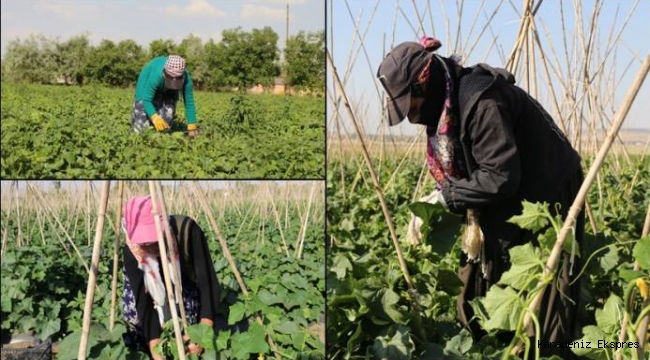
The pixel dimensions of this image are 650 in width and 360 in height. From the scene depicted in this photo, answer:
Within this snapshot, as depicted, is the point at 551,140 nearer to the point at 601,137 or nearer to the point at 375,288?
the point at 375,288

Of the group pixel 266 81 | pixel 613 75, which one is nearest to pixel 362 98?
pixel 613 75

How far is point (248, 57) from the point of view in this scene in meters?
12.1

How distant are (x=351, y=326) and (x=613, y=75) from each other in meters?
2.67

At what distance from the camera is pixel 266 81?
11.5 meters

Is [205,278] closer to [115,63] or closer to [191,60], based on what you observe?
[115,63]

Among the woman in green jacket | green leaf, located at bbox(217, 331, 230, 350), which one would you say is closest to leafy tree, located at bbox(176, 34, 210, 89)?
the woman in green jacket

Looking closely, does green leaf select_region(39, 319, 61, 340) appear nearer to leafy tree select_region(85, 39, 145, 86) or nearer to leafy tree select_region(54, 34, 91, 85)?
leafy tree select_region(85, 39, 145, 86)

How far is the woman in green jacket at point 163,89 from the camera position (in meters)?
3.64

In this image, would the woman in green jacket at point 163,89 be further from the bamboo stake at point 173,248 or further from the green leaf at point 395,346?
the green leaf at point 395,346

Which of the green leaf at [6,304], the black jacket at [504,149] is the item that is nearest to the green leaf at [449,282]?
the black jacket at [504,149]

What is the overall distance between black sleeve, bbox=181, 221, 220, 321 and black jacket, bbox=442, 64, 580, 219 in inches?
26.4

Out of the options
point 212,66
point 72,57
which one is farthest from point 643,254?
point 72,57

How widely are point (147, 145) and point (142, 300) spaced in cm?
250

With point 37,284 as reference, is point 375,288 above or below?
above
